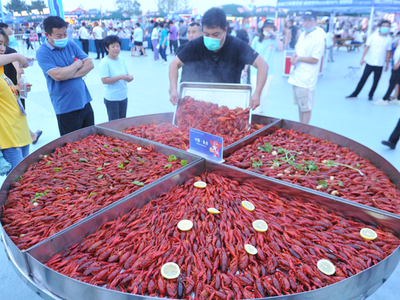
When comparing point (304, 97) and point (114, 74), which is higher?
point (114, 74)

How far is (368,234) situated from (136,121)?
306 cm

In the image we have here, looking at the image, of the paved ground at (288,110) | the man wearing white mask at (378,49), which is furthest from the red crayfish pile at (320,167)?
the man wearing white mask at (378,49)

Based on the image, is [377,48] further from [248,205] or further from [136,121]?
[248,205]

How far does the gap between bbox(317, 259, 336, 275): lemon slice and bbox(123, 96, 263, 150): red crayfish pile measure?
177 cm

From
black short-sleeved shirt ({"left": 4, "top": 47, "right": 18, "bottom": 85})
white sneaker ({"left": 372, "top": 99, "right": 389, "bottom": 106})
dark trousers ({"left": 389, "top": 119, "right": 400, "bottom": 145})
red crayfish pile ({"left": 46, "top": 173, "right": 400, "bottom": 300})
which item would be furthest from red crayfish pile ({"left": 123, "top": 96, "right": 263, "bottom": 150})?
white sneaker ({"left": 372, "top": 99, "right": 389, "bottom": 106})

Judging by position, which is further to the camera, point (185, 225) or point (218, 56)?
point (218, 56)

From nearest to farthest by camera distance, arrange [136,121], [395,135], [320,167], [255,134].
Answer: [320,167] → [255,134] → [136,121] → [395,135]

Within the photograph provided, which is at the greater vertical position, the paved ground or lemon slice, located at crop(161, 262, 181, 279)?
lemon slice, located at crop(161, 262, 181, 279)

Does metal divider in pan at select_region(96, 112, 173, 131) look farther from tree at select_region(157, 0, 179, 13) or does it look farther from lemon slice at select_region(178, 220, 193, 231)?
tree at select_region(157, 0, 179, 13)

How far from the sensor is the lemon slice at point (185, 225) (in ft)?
6.04

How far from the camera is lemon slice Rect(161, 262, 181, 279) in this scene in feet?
4.91

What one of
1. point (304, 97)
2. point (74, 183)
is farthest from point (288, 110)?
point (74, 183)

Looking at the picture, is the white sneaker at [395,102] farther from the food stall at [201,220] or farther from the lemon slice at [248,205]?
the lemon slice at [248,205]

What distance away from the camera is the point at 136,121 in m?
3.97
